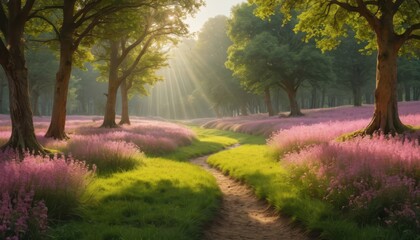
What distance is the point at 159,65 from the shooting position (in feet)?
101

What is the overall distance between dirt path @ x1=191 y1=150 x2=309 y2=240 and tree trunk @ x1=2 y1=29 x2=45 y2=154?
6.83 meters

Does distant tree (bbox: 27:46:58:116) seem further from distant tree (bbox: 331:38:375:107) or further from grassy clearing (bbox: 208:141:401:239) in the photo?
grassy clearing (bbox: 208:141:401:239)

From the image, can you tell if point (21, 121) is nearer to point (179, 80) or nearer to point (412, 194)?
point (412, 194)

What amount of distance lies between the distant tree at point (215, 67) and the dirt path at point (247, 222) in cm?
4967

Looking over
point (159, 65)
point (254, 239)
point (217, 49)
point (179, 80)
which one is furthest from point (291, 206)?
point (179, 80)

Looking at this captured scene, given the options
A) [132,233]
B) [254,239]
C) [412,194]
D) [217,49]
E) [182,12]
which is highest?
[217,49]

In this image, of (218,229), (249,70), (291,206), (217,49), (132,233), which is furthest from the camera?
(217,49)

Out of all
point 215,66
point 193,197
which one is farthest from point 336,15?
point 215,66

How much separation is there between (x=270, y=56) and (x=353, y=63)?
22.2m

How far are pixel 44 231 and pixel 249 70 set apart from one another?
3536 cm

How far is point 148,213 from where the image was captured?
7703 millimetres

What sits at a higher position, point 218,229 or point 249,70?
point 249,70

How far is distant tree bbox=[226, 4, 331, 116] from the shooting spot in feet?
124

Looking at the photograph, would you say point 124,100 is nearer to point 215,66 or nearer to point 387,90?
point 387,90
